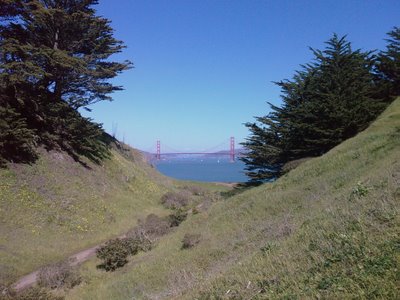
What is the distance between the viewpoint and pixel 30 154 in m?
24.7

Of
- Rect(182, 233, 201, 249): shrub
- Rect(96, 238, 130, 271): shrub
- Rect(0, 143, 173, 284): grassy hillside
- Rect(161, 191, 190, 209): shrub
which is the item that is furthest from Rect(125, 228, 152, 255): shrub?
Rect(161, 191, 190, 209): shrub

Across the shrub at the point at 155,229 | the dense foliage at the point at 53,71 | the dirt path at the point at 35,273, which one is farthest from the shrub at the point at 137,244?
the dense foliage at the point at 53,71

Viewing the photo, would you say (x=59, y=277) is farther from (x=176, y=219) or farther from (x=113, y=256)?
(x=176, y=219)

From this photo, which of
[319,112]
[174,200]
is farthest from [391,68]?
[174,200]

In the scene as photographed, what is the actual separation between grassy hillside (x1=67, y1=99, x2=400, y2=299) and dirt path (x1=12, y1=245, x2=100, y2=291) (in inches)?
39.1

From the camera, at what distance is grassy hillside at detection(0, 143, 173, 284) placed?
17562 millimetres

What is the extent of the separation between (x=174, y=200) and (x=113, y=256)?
1805 cm

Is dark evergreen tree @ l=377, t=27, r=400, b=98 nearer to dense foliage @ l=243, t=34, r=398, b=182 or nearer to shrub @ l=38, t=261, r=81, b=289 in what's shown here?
dense foliage @ l=243, t=34, r=398, b=182

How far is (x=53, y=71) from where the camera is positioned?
1099 inches

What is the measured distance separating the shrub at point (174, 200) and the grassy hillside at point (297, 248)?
14299 mm

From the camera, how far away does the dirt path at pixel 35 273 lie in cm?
1396

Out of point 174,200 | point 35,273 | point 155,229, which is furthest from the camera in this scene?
point 174,200

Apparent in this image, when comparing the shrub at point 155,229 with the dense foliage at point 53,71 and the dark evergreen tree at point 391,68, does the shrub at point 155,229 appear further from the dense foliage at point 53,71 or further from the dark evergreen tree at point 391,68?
the dark evergreen tree at point 391,68

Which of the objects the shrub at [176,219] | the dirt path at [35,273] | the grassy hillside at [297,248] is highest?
the grassy hillside at [297,248]
